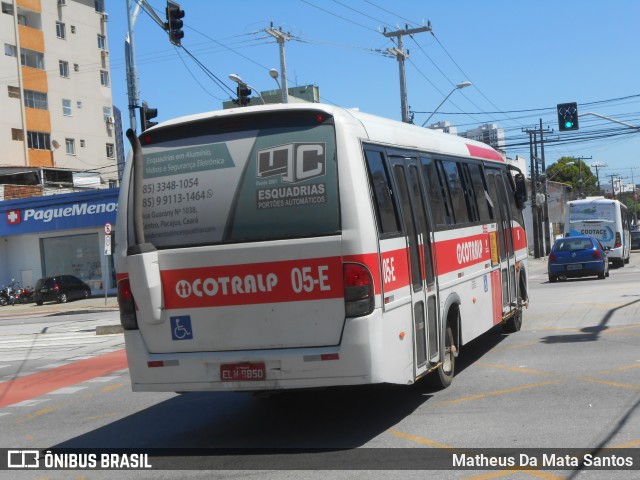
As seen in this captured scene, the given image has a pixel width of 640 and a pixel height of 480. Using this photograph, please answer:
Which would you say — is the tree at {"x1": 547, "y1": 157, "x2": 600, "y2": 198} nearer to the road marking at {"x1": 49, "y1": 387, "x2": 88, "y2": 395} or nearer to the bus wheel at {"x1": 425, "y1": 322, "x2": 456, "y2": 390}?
the road marking at {"x1": 49, "y1": 387, "x2": 88, "y2": 395}

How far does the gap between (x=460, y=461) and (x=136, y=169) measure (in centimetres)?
391

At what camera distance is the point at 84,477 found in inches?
285

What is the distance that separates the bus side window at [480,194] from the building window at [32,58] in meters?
53.5

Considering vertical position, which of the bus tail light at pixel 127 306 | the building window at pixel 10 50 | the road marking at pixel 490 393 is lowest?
the road marking at pixel 490 393

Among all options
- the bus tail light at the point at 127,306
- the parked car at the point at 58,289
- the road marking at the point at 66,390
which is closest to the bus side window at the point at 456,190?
the bus tail light at the point at 127,306

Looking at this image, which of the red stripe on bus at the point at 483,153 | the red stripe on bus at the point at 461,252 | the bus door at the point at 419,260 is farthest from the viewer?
the red stripe on bus at the point at 483,153

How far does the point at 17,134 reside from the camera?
5897cm

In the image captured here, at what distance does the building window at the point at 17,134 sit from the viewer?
5859cm

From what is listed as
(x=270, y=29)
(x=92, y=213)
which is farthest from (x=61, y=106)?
(x=270, y=29)

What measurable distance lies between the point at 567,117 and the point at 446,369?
2808 cm

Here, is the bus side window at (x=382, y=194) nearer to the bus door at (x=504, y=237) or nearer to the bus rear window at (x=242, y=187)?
the bus rear window at (x=242, y=187)

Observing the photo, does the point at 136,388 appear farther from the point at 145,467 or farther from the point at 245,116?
the point at 245,116

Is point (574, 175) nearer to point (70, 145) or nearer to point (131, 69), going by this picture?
point (70, 145)

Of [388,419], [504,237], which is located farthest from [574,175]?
[388,419]
